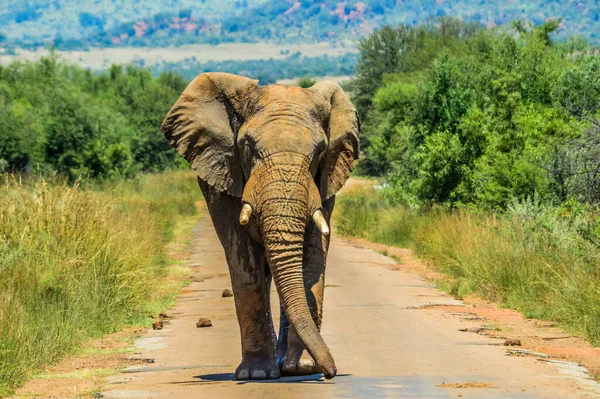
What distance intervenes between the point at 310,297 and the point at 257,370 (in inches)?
30.1

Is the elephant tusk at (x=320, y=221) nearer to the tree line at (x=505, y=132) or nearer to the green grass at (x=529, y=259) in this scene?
the green grass at (x=529, y=259)

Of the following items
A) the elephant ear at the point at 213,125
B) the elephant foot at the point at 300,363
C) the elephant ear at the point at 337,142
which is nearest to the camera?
the elephant foot at the point at 300,363

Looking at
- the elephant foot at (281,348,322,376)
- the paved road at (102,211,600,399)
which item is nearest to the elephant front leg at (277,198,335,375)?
the elephant foot at (281,348,322,376)

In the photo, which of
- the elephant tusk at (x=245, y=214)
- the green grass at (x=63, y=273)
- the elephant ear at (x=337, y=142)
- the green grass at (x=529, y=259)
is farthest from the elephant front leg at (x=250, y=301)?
the green grass at (x=529, y=259)

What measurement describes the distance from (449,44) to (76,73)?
4628 centimetres

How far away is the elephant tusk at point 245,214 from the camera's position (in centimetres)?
998

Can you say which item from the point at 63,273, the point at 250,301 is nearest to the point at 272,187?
the point at 250,301

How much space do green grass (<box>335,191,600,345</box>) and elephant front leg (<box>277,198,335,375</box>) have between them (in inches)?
148

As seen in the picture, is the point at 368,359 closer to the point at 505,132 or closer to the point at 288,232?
the point at 288,232

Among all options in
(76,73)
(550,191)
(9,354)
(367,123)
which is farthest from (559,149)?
(76,73)

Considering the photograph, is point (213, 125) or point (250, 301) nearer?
point (250, 301)

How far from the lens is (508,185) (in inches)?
892

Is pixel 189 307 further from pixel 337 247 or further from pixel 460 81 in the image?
pixel 460 81

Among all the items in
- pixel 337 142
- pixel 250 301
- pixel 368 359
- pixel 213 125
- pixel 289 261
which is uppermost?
pixel 213 125
